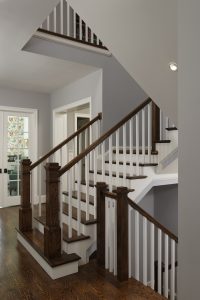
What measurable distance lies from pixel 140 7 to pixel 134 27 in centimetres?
17

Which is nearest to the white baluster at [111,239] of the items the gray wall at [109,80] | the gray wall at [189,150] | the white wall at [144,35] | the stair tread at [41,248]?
the stair tread at [41,248]

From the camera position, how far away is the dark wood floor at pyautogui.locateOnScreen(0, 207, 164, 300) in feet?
7.10

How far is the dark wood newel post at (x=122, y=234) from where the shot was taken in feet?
7.82

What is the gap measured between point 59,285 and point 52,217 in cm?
64

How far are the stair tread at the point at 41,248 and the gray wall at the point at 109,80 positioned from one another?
2003mm

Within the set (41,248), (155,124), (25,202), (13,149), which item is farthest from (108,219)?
(13,149)

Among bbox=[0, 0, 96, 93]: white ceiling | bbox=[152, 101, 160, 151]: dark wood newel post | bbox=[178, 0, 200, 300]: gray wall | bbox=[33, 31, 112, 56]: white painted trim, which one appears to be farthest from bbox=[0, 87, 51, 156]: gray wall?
bbox=[178, 0, 200, 300]: gray wall

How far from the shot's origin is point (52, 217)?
2.62 m

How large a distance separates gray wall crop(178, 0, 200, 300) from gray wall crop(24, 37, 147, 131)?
9.66ft

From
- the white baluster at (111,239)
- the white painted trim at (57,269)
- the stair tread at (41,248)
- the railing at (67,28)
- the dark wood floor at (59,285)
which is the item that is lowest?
the dark wood floor at (59,285)

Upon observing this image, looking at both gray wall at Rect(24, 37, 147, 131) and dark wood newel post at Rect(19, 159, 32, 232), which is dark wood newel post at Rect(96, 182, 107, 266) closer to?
dark wood newel post at Rect(19, 159, 32, 232)

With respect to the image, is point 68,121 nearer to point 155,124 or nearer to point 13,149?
point 13,149

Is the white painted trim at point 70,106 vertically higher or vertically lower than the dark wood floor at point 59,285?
higher

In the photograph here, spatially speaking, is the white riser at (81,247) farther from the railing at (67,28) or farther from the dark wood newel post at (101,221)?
the railing at (67,28)
